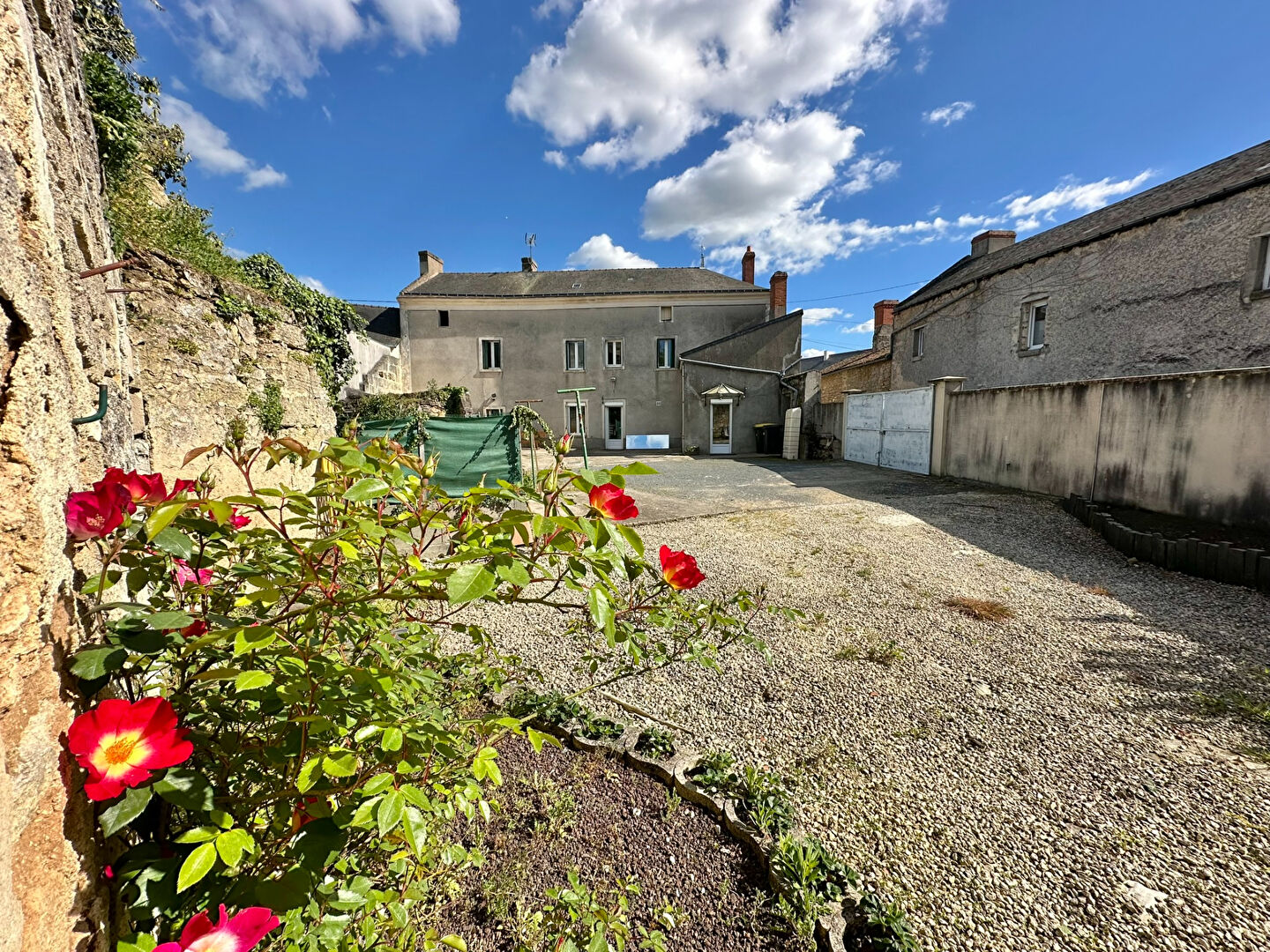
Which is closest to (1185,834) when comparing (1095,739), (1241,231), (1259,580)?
(1095,739)

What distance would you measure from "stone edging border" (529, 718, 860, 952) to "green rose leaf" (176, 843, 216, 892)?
1624 mm

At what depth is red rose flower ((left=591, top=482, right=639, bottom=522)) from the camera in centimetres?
Result: 105

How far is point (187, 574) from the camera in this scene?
1264mm

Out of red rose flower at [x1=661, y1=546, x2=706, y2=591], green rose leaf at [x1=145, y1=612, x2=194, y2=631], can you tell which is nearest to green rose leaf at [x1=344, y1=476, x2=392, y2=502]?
green rose leaf at [x1=145, y1=612, x2=194, y2=631]

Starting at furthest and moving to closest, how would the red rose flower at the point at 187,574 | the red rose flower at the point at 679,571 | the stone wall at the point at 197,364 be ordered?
the stone wall at the point at 197,364 → the red rose flower at the point at 679,571 → the red rose flower at the point at 187,574

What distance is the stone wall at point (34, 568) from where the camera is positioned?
741 millimetres

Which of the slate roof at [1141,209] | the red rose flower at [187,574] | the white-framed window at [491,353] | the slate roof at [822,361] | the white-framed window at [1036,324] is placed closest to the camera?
the red rose flower at [187,574]

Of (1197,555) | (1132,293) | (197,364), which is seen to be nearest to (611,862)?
(197,364)

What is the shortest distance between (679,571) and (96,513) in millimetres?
1182

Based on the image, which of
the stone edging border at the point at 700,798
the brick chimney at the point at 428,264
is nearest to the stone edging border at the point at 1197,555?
the stone edging border at the point at 700,798

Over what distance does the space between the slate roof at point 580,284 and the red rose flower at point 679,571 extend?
1989 centimetres

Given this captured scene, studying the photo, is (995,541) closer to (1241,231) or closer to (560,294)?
(1241,231)

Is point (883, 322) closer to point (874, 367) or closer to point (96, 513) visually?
point (874, 367)

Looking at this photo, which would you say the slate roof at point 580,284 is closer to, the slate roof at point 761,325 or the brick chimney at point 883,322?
the slate roof at point 761,325
